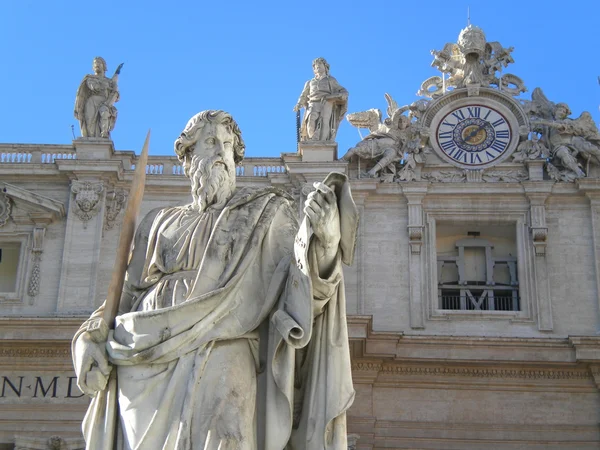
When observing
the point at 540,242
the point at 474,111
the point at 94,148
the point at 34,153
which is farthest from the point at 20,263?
the point at 540,242

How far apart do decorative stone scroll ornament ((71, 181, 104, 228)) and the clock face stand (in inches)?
216

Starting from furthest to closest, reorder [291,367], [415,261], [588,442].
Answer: [415,261] < [588,442] < [291,367]

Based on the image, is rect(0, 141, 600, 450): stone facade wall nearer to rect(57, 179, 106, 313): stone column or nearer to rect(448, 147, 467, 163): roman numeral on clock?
rect(57, 179, 106, 313): stone column

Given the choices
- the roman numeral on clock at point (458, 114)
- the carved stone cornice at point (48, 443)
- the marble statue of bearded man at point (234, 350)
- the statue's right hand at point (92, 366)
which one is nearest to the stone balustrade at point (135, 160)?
the roman numeral on clock at point (458, 114)

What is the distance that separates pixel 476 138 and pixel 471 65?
1.51 metres

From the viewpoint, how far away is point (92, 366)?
470 centimetres

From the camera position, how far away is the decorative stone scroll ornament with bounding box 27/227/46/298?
2114 centimetres

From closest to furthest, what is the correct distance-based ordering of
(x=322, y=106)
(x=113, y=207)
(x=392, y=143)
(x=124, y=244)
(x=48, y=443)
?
(x=124, y=244)
(x=48, y=443)
(x=113, y=207)
(x=322, y=106)
(x=392, y=143)

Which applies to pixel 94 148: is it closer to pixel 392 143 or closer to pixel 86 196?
pixel 86 196

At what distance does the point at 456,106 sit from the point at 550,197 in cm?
217

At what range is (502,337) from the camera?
794 inches

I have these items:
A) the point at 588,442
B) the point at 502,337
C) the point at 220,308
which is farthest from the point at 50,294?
the point at 220,308

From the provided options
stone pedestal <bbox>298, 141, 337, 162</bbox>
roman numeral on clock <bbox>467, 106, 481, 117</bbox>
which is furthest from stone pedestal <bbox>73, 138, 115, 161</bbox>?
roman numeral on clock <bbox>467, 106, 481, 117</bbox>

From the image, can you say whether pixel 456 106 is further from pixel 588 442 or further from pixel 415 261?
pixel 588 442
